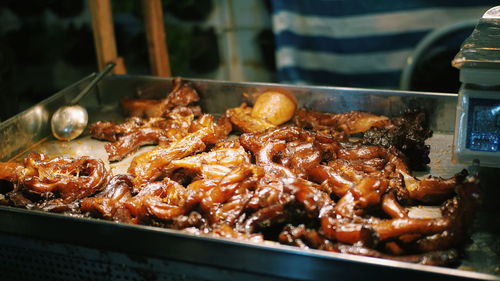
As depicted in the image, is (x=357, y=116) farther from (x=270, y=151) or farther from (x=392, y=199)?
(x=392, y=199)

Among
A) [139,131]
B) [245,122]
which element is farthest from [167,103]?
[245,122]

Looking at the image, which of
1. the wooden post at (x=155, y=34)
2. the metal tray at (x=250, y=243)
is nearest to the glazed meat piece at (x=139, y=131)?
the metal tray at (x=250, y=243)

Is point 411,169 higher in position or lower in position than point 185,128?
lower

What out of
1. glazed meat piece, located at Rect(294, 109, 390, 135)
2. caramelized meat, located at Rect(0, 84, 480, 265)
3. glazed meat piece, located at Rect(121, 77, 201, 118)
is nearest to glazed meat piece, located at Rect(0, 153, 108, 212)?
caramelized meat, located at Rect(0, 84, 480, 265)

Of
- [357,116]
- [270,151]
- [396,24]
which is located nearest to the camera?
[270,151]

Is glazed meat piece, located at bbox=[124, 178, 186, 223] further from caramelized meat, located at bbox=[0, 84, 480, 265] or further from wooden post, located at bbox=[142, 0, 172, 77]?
wooden post, located at bbox=[142, 0, 172, 77]

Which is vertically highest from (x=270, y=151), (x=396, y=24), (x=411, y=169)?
(x=396, y=24)

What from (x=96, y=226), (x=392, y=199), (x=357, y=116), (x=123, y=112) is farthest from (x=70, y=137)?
(x=392, y=199)
